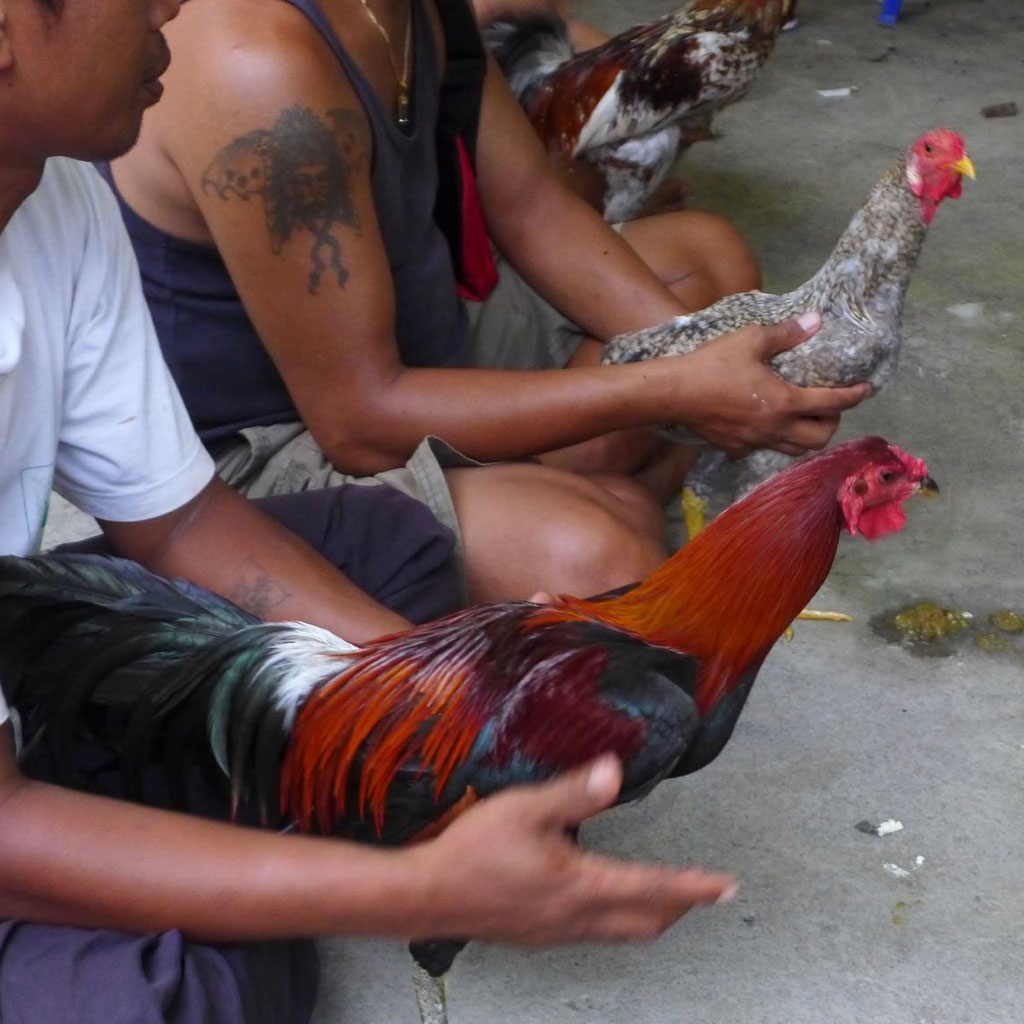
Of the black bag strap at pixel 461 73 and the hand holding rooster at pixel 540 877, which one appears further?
the black bag strap at pixel 461 73

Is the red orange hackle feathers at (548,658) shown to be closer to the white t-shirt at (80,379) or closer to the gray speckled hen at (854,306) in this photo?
the white t-shirt at (80,379)

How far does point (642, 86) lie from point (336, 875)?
2.64 m

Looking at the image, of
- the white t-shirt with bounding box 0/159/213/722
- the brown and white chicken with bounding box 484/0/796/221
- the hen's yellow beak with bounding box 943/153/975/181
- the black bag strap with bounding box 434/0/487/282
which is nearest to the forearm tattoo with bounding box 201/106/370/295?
the white t-shirt with bounding box 0/159/213/722

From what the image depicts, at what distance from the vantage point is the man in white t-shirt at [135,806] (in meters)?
1.13

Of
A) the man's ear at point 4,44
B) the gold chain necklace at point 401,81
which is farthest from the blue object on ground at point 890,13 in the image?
the man's ear at point 4,44

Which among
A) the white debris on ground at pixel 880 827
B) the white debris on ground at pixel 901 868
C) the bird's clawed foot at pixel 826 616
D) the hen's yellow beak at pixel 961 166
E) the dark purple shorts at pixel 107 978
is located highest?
the hen's yellow beak at pixel 961 166

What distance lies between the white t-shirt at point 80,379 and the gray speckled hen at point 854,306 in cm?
97

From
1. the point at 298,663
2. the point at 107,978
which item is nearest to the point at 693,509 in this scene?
the point at 298,663

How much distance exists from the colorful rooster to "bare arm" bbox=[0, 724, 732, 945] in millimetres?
300

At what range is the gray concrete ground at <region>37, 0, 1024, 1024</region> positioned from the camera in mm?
1946

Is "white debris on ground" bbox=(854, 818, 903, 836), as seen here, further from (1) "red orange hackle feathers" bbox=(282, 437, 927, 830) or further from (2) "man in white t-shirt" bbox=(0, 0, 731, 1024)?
(2) "man in white t-shirt" bbox=(0, 0, 731, 1024)

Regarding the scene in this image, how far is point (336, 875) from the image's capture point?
1.13 metres

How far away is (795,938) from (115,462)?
3.92 ft

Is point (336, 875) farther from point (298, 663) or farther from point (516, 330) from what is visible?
point (516, 330)
